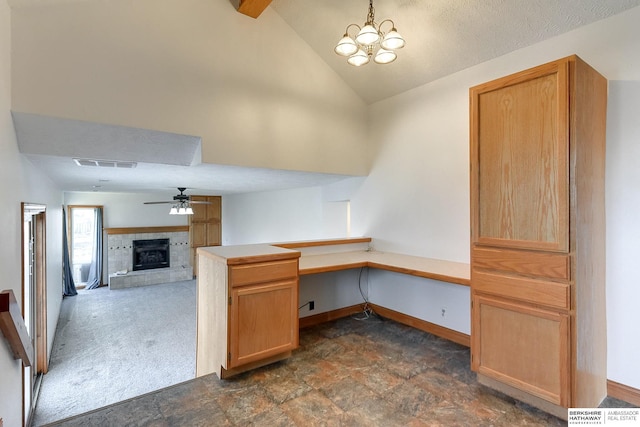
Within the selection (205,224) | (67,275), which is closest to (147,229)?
(205,224)

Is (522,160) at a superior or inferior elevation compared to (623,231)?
superior

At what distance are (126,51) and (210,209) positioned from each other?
24.5 ft

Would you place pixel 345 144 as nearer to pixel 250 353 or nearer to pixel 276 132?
pixel 276 132

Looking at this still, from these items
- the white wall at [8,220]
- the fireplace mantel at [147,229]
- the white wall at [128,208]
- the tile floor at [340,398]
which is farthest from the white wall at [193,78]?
the fireplace mantel at [147,229]

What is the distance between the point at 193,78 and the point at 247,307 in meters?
2.07

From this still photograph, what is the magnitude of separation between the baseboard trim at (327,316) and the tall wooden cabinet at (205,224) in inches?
258

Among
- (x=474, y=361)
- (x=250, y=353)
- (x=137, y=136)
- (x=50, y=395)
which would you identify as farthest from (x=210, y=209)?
(x=474, y=361)

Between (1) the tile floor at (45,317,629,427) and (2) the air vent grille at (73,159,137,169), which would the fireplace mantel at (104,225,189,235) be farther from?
(1) the tile floor at (45,317,629,427)

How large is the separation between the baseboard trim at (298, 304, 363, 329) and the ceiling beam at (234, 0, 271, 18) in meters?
3.25

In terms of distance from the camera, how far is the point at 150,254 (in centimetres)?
890

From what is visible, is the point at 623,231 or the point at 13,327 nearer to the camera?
the point at 13,327

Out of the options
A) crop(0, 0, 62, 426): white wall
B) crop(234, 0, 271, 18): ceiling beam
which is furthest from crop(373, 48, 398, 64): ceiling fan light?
crop(0, 0, 62, 426): white wall

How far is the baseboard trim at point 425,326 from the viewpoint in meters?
3.13

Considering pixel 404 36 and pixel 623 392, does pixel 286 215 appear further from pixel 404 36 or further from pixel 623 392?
pixel 623 392
